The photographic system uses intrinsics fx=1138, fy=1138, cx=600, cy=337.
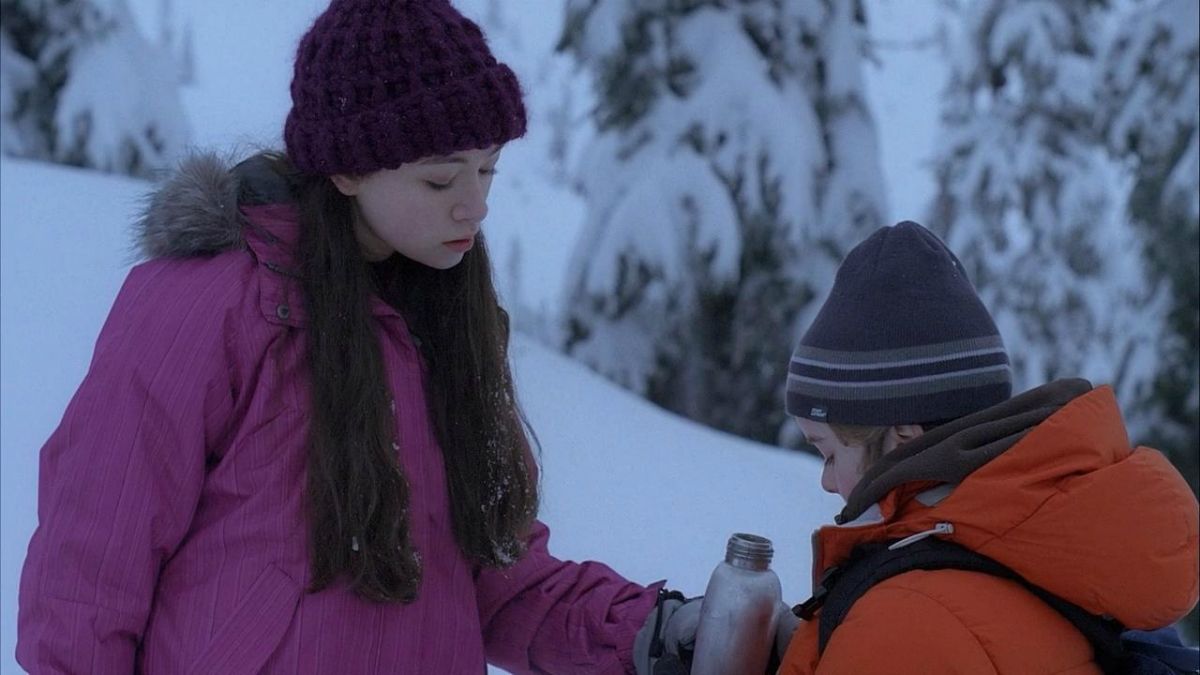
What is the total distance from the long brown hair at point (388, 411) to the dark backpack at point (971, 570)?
576mm

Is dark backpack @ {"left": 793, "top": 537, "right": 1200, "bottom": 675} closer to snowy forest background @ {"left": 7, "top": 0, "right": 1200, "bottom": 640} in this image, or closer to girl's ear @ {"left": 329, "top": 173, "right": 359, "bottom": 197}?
girl's ear @ {"left": 329, "top": 173, "right": 359, "bottom": 197}

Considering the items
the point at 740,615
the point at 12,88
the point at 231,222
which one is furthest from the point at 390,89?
the point at 12,88

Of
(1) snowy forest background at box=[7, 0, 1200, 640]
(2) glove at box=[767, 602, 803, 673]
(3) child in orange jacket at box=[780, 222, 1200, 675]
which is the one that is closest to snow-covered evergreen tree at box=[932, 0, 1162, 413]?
(1) snowy forest background at box=[7, 0, 1200, 640]

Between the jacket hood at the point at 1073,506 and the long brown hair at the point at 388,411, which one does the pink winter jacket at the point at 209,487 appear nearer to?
the long brown hair at the point at 388,411

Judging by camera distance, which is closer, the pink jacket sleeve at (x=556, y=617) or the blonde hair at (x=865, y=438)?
the blonde hair at (x=865, y=438)

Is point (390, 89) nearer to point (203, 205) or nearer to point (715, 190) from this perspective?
point (203, 205)

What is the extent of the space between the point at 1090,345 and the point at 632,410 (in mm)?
5838

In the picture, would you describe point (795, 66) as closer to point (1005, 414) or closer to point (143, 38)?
point (143, 38)

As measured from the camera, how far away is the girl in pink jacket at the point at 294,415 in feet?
4.95

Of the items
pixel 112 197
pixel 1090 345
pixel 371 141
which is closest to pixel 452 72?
pixel 371 141

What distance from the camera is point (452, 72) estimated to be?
1647 millimetres

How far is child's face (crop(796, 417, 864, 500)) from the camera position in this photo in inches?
65.2

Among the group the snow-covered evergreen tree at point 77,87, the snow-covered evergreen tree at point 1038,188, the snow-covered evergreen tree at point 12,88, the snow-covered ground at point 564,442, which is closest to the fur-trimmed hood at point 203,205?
the snow-covered ground at point 564,442

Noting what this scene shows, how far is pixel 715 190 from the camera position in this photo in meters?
6.89
